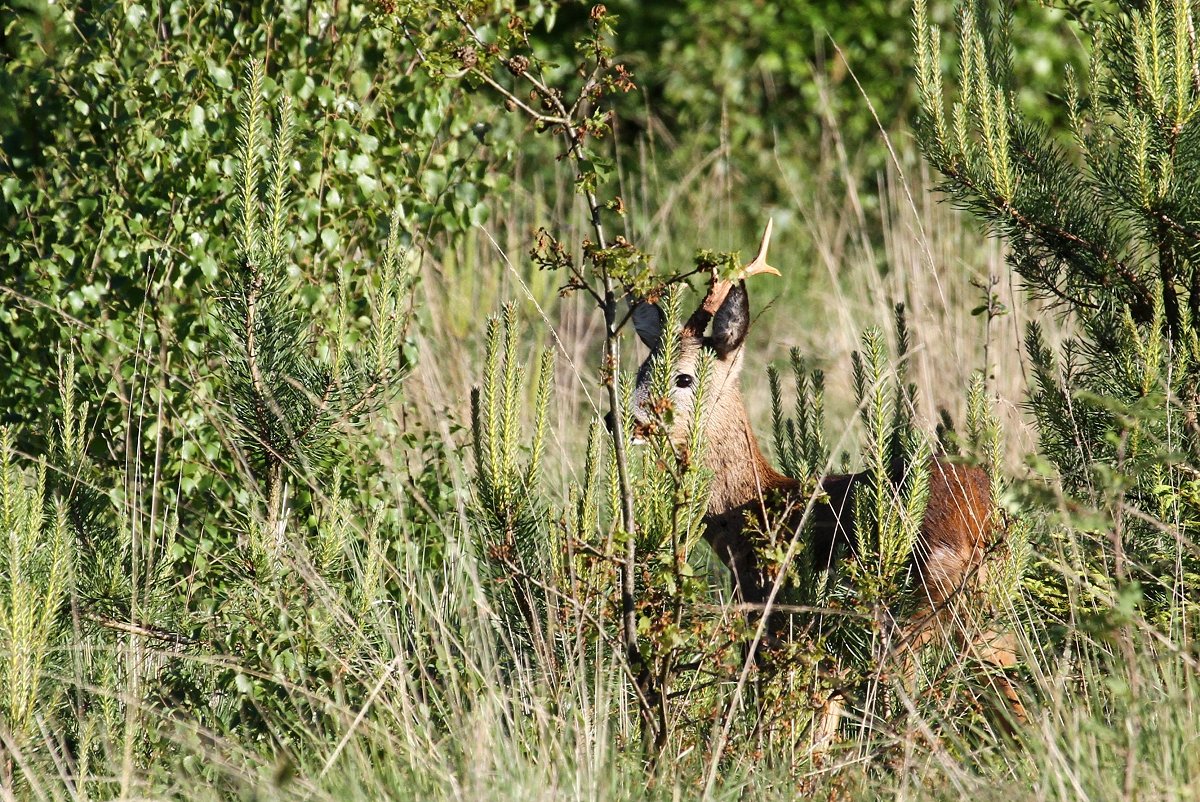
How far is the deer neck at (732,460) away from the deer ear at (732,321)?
7.6 inches

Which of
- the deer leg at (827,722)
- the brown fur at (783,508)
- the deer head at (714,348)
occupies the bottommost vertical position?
the deer leg at (827,722)

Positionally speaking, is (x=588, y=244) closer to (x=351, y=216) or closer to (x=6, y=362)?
(x=351, y=216)

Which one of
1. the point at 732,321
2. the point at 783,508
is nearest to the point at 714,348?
the point at 732,321

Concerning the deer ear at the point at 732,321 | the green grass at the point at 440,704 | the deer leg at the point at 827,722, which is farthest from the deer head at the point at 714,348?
the deer leg at the point at 827,722

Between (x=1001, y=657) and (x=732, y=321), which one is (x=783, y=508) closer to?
(x=732, y=321)

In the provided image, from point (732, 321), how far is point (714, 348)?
0.30ft

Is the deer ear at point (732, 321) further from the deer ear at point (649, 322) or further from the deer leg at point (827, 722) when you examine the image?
the deer leg at point (827, 722)

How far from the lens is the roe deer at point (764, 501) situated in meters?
3.12

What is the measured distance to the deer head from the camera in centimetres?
365

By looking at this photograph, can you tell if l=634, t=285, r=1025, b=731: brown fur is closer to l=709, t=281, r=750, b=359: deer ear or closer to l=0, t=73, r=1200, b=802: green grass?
l=709, t=281, r=750, b=359: deer ear

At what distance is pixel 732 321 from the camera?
3645mm

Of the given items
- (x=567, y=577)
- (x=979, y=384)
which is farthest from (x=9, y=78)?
(x=979, y=384)

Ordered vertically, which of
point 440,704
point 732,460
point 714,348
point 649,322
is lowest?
point 440,704

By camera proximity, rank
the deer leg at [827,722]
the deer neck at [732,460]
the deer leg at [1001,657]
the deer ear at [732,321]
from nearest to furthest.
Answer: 1. the deer leg at [827,722]
2. the deer leg at [1001,657]
3. the deer ear at [732,321]
4. the deer neck at [732,460]
